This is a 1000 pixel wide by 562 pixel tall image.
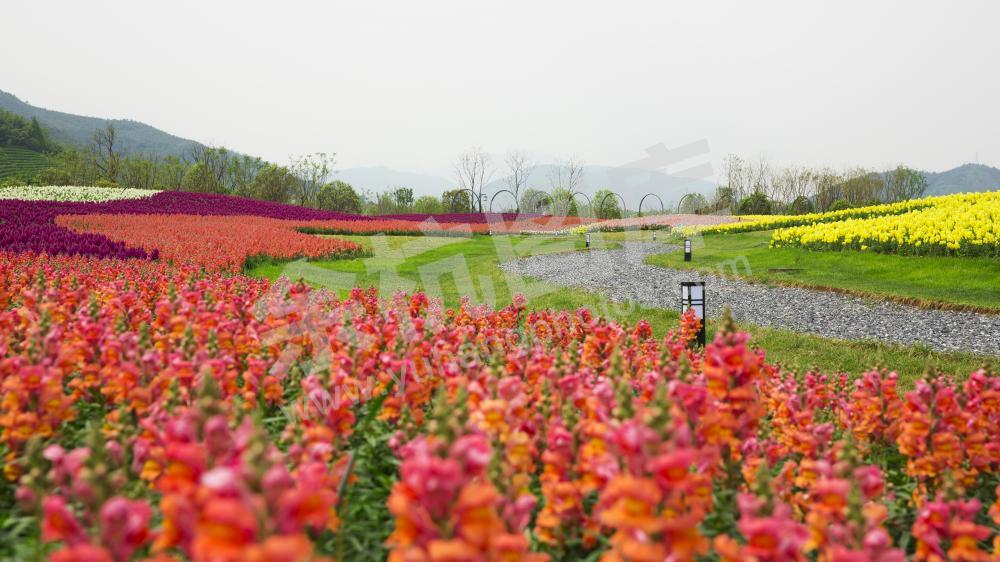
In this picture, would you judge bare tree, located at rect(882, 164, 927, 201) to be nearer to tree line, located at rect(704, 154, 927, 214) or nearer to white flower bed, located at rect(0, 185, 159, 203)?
tree line, located at rect(704, 154, 927, 214)

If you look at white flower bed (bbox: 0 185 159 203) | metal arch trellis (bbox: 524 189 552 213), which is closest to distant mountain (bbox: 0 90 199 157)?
metal arch trellis (bbox: 524 189 552 213)

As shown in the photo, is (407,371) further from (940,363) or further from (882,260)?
(882,260)

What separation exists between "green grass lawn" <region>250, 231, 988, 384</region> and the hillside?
78044 mm

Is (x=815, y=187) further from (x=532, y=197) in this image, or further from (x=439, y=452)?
(x=439, y=452)

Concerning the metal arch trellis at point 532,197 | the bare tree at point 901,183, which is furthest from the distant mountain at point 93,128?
the bare tree at point 901,183

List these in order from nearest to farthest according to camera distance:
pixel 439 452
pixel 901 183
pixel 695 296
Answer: pixel 439 452 → pixel 695 296 → pixel 901 183

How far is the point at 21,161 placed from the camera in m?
84.4

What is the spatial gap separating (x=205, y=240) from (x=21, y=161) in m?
90.1

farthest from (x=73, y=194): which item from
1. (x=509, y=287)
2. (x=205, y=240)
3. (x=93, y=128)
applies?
(x=93, y=128)

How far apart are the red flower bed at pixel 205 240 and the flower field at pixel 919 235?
1403 cm

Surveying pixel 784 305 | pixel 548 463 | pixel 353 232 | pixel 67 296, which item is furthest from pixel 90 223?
pixel 548 463

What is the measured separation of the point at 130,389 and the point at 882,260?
1627 cm

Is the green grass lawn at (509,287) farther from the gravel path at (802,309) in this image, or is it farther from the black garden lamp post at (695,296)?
the black garden lamp post at (695,296)

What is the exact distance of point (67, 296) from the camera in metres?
4.55
